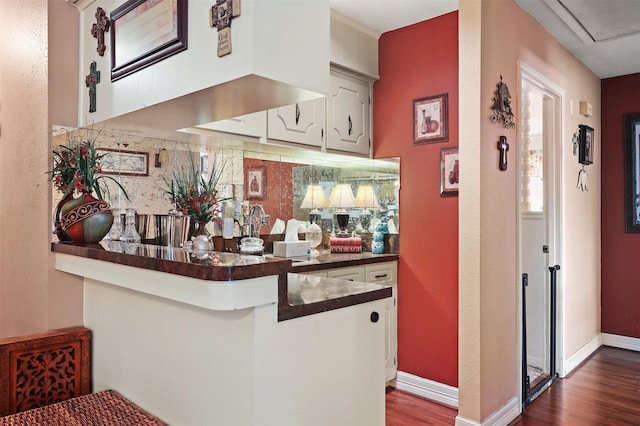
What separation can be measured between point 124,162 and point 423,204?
1952 millimetres

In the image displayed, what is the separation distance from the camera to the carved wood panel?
5.90 feet

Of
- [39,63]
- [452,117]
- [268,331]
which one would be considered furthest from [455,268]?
[39,63]

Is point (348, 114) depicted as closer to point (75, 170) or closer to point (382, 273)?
point (382, 273)

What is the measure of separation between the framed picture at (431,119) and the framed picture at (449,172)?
0.10 meters

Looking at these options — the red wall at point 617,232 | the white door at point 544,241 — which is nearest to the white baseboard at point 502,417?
the white door at point 544,241

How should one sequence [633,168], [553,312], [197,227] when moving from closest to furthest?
[197,227] < [553,312] < [633,168]

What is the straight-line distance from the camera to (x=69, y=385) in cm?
198

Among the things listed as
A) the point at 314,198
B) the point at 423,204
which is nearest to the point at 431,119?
the point at 423,204

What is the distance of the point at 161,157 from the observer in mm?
2592

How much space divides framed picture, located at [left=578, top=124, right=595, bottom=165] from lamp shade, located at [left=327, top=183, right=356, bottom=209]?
1991 millimetres

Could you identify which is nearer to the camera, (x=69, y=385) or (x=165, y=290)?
(x=165, y=290)

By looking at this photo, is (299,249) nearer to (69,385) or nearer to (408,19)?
(69,385)

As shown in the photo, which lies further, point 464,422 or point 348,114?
point 348,114

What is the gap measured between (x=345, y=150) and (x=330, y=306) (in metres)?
2.05
